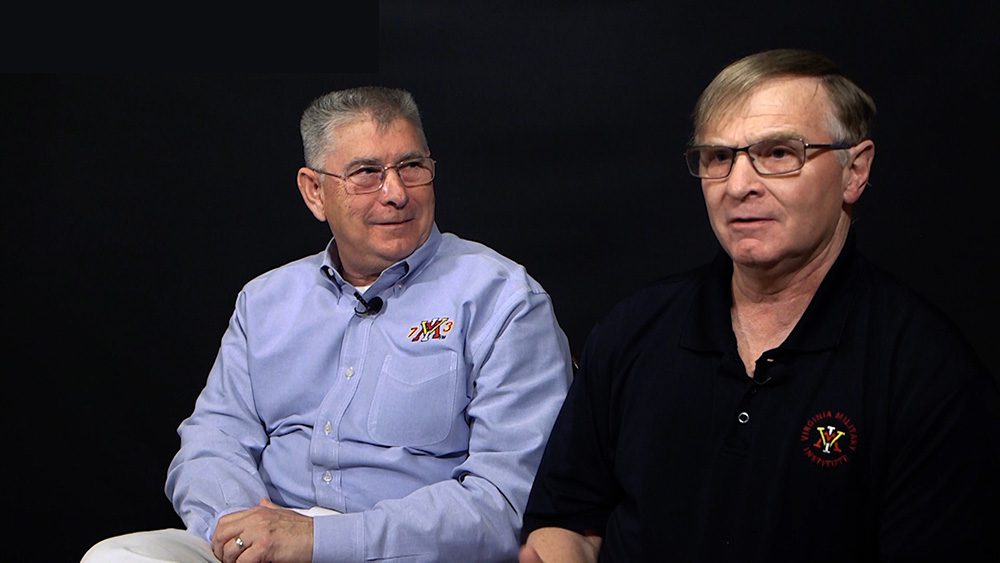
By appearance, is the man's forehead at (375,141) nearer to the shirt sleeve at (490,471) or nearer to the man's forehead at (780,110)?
the shirt sleeve at (490,471)

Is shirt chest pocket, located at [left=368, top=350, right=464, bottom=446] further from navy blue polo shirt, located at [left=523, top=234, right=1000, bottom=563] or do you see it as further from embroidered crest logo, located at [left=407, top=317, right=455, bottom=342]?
navy blue polo shirt, located at [left=523, top=234, right=1000, bottom=563]

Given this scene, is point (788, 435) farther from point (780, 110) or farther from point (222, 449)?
point (222, 449)

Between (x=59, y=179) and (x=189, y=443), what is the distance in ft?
4.12

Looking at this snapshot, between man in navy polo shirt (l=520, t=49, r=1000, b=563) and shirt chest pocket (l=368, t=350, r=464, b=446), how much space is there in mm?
419

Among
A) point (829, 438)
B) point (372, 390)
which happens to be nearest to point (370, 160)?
point (372, 390)

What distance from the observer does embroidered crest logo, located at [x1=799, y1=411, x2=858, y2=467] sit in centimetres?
217

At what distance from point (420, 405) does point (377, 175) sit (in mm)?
530

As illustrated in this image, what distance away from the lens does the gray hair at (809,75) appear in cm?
227

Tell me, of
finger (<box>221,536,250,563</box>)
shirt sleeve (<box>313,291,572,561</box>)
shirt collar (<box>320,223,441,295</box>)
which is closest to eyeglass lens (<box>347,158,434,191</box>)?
shirt collar (<box>320,223,441,295</box>)

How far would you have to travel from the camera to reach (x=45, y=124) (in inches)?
153

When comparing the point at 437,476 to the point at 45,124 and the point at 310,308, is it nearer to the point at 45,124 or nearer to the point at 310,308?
the point at 310,308

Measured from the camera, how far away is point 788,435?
7.25 ft

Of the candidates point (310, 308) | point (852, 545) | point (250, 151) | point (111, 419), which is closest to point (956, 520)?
point (852, 545)

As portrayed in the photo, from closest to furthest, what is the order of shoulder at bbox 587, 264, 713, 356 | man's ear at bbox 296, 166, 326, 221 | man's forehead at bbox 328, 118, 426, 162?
shoulder at bbox 587, 264, 713, 356 < man's forehead at bbox 328, 118, 426, 162 < man's ear at bbox 296, 166, 326, 221
